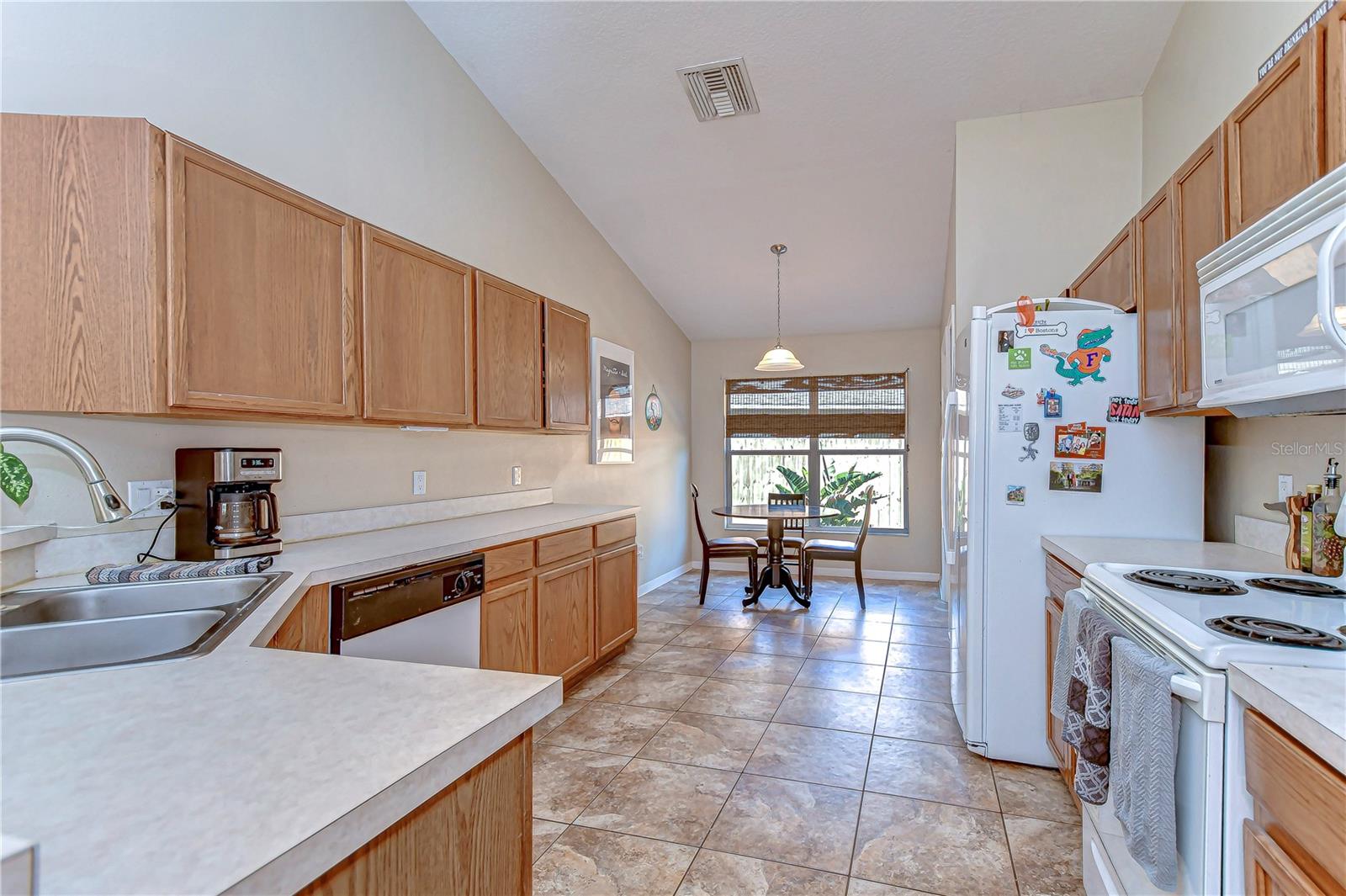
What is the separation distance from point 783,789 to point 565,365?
2474 millimetres

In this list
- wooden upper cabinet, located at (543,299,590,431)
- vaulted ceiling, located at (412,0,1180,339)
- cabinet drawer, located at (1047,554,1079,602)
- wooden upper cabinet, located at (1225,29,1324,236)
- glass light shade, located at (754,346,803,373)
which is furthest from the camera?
glass light shade, located at (754,346,803,373)

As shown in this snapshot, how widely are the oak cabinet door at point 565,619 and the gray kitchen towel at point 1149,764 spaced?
7.31 feet

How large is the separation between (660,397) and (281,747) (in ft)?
17.2

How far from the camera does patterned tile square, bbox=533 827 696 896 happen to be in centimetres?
185

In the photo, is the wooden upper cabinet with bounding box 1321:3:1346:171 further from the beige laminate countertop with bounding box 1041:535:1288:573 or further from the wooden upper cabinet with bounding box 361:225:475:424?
the wooden upper cabinet with bounding box 361:225:475:424

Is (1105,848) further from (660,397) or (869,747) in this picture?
(660,397)

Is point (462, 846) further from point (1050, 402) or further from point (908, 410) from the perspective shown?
point (908, 410)

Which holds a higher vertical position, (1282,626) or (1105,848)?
(1282,626)

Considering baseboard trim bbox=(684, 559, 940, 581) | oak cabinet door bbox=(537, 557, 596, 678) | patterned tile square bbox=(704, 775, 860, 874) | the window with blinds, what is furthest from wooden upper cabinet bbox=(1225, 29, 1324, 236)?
baseboard trim bbox=(684, 559, 940, 581)

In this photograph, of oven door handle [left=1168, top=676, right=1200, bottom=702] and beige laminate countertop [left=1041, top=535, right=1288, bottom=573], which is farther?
beige laminate countertop [left=1041, top=535, right=1288, bottom=573]

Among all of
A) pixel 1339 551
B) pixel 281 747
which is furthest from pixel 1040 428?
pixel 281 747

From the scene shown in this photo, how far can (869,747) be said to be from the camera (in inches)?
107

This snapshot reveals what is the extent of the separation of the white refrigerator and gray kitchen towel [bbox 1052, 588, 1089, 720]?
647mm

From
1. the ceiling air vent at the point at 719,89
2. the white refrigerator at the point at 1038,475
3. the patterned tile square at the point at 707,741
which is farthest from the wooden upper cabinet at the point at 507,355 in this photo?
the white refrigerator at the point at 1038,475
